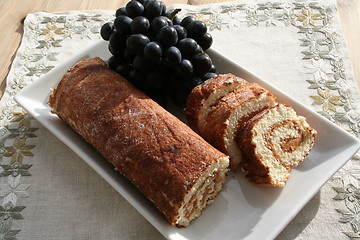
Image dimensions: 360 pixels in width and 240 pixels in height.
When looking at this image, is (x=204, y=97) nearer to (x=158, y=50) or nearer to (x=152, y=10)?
(x=158, y=50)

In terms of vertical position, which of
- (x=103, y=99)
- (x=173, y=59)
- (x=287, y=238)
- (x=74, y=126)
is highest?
(x=173, y=59)

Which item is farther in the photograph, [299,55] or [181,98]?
[299,55]

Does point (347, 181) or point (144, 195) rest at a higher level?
point (144, 195)

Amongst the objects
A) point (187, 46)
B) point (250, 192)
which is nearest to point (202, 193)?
point (250, 192)

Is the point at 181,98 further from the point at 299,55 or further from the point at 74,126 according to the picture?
the point at 299,55

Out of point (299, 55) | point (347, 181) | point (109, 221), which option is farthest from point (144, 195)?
point (299, 55)

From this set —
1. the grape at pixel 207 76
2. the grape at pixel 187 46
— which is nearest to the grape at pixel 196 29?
the grape at pixel 187 46

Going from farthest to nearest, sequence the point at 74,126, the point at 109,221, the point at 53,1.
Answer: the point at 53,1, the point at 74,126, the point at 109,221
